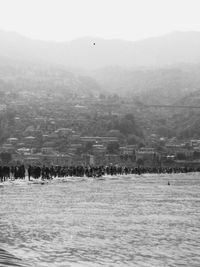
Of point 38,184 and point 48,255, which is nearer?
point 48,255

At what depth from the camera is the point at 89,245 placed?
68.8 feet

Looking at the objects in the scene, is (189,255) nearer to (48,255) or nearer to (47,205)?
(48,255)

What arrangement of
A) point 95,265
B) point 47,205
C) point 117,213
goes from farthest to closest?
point 47,205
point 117,213
point 95,265

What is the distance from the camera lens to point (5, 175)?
208 feet

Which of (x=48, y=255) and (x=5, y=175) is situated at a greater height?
(x=5, y=175)

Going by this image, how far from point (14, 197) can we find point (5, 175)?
21517 millimetres

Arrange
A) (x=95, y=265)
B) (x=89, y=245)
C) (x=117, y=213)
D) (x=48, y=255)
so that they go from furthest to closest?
1. (x=117, y=213)
2. (x=89, y=245)
3. (x=48, y=255)
4. (x=95, y=265)

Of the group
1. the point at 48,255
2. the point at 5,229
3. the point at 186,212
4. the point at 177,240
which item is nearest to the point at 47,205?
the point at 186,212

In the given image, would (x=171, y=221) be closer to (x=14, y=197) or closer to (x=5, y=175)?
(x=14, y=197)

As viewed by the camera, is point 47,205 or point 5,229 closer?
→ point 5,229

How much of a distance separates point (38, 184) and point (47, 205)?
1006 inches

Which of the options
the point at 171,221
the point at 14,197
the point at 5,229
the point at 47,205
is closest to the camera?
the point at 5,229

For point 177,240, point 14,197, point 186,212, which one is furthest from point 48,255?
point 14,197

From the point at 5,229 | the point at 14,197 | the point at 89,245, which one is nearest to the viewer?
the point at 89,245
